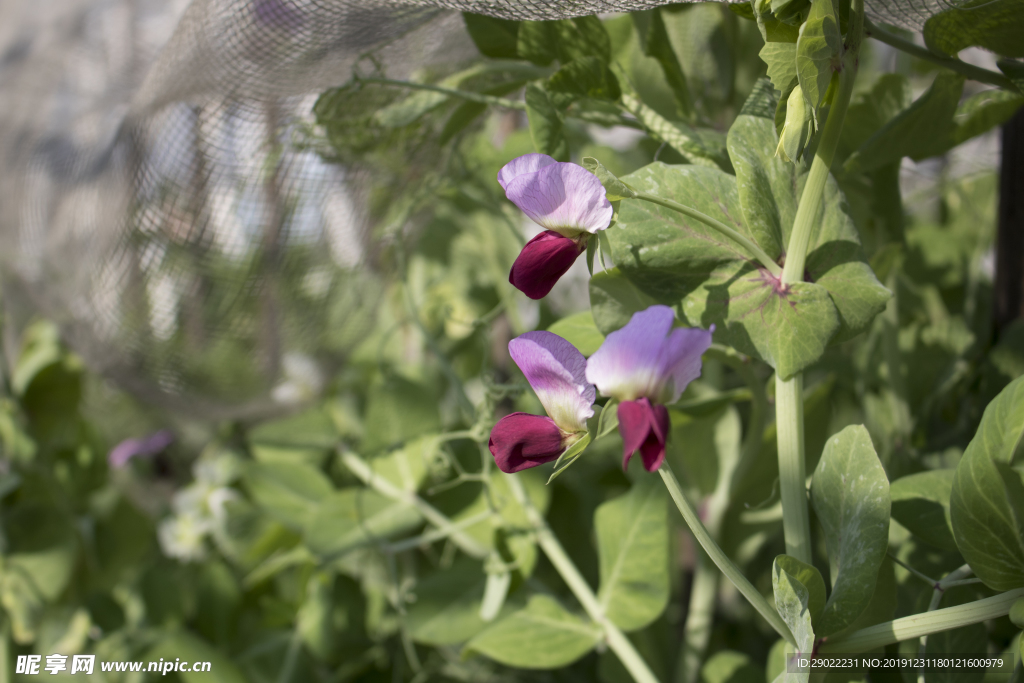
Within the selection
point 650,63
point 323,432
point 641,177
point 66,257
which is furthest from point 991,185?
point 66,257

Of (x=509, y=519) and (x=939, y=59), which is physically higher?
(x=939, y=59)

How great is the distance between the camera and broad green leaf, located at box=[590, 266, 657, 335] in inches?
10.6

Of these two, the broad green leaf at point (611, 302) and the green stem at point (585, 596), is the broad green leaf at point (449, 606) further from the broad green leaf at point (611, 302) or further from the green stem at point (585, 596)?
the broad green leaf at point (611, 302)

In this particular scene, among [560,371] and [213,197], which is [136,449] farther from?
[560,371]

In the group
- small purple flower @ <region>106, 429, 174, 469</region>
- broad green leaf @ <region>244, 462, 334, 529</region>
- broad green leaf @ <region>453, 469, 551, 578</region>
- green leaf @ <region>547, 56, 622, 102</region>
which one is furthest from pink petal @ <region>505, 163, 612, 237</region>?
small purple flower @ <region>106, 429, 174, 469</region>

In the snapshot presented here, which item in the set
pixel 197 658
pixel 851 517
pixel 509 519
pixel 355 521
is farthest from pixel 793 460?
pixel 197 658

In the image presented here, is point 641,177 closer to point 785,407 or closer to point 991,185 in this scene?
point 785,407

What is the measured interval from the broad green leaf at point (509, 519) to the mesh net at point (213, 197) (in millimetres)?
269

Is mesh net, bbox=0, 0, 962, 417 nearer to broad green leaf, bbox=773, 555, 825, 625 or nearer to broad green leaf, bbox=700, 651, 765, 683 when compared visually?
broad green leaf, bbox=773, 555, 825, 625

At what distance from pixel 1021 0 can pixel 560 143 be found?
6.8 inches

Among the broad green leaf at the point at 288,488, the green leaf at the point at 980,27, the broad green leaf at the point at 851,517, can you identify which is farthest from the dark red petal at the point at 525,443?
the broad green leaf at the point at 288,488

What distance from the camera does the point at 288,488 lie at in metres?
0.56

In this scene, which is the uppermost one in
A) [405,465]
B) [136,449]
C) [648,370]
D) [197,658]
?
[648,370]

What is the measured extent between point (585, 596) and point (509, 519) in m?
0.08
